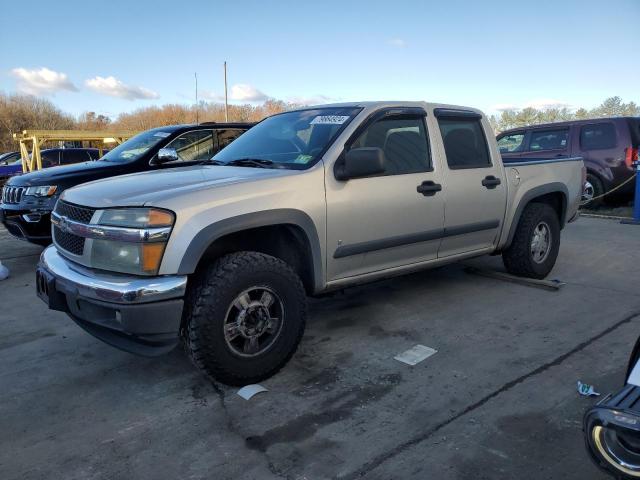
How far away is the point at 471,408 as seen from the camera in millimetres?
2893

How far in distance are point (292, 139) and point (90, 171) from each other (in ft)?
11.7

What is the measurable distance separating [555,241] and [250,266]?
3.77 m

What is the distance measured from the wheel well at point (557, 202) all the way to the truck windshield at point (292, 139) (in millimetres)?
2679

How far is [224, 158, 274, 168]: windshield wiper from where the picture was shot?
3798 mm

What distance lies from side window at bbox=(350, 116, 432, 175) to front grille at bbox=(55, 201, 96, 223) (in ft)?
6.06

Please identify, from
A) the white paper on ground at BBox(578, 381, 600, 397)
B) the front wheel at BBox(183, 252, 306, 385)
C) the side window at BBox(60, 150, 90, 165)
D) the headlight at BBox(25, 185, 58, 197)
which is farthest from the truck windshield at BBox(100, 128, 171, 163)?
the side window at BBox(60, 150, 90, 165)

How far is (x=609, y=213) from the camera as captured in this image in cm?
969

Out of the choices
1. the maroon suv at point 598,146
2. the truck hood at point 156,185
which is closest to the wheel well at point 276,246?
the truck hood at point 156,185

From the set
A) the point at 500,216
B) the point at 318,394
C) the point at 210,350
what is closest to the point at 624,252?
the point at 500,216

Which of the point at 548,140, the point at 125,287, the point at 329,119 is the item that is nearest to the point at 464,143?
the point at 329,119

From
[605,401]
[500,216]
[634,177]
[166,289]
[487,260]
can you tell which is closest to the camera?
[605,401]

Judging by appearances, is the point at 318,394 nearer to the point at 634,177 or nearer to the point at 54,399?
the point at 54,399

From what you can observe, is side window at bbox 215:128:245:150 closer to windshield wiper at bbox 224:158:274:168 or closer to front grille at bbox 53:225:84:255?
windshield wiper at bbox 224:158:274:168

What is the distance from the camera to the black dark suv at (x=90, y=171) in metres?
6.21
